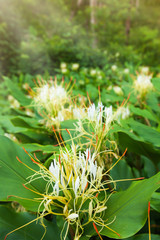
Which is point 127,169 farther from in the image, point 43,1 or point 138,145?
point 43,1

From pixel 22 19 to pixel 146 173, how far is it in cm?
640

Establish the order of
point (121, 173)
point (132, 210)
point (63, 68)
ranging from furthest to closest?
1. point (63, 68)
2. point (121, 173)
3. point (132, 210)

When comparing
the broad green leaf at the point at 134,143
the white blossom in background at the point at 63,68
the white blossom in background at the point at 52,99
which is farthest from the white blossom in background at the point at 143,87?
the white blossom in background at the point at 63,68

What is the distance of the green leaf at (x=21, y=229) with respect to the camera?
427mm

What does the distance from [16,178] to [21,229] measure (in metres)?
0.10

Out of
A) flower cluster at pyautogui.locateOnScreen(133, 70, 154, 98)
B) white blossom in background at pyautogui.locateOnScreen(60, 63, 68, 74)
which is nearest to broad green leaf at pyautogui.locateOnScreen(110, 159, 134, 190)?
flower cluster at pyautogui.locateOnScreen(133, 70, 154, 98)

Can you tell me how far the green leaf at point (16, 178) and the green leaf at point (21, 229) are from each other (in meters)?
→ 0.05

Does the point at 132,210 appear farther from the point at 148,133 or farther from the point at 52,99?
the point at 52,99

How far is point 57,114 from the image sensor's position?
35.9 inches

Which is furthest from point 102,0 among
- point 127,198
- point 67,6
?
point 127,198

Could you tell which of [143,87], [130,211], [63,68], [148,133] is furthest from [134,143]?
[63,68]

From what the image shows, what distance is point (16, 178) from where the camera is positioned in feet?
1.50

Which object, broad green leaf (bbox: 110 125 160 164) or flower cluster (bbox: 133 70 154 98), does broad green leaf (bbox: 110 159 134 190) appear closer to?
broad green leaf (bbox: 110 125 160 164)

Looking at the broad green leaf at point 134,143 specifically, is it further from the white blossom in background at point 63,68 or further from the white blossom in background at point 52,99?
the white blossom in background at point 63,68
